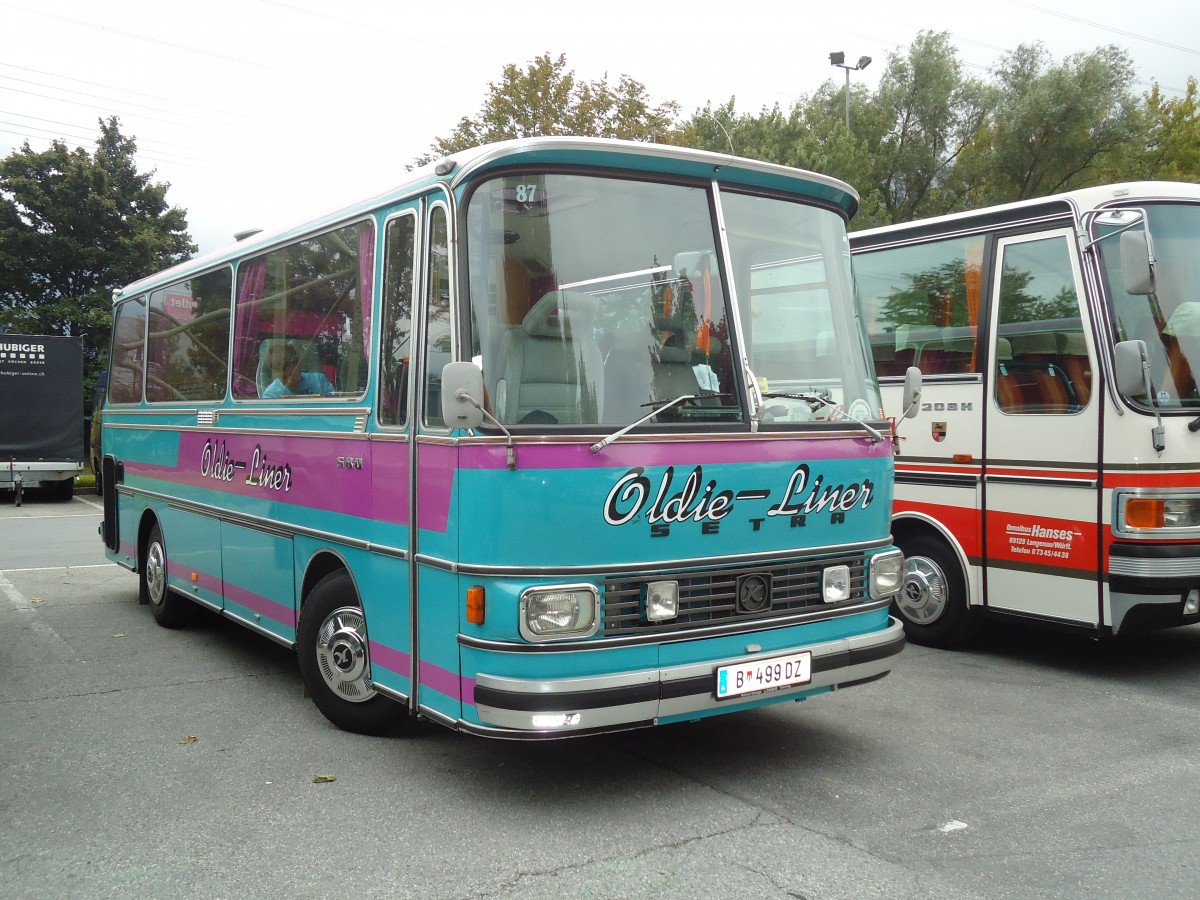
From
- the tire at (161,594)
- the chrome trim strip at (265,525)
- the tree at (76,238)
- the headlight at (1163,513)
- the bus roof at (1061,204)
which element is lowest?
the tire at (161,594)

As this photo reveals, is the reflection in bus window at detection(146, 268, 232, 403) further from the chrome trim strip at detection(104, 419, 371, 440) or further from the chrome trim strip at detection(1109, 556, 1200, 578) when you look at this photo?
the chrome trim strip at detection(1109, 556, 1200, 578)

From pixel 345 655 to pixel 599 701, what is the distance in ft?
6.08

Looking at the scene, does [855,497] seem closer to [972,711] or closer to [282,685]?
[972,711]

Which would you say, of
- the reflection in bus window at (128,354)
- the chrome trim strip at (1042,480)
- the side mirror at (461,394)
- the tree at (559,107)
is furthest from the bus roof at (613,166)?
the tree at (559,107)

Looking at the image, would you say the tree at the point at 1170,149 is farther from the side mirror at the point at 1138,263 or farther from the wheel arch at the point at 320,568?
the wheel arch at the point at 320,568

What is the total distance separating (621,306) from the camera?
466 centimetres

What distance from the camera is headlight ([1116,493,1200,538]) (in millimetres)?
6441

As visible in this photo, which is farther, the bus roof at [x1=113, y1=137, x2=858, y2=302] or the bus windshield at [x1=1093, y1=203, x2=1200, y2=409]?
the bus windshield at [x1=1093, y1=203, x2=1200, y2=409]

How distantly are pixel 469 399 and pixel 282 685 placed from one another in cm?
354

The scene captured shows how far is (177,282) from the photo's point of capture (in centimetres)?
863

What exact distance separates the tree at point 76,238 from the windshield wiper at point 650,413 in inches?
1279

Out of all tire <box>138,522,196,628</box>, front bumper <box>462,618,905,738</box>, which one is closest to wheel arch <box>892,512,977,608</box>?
front bumper <box>462,618,905,738</box>

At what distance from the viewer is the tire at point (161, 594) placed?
8664 mm

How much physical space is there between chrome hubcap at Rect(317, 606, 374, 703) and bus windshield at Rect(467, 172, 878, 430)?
1.78 metres
